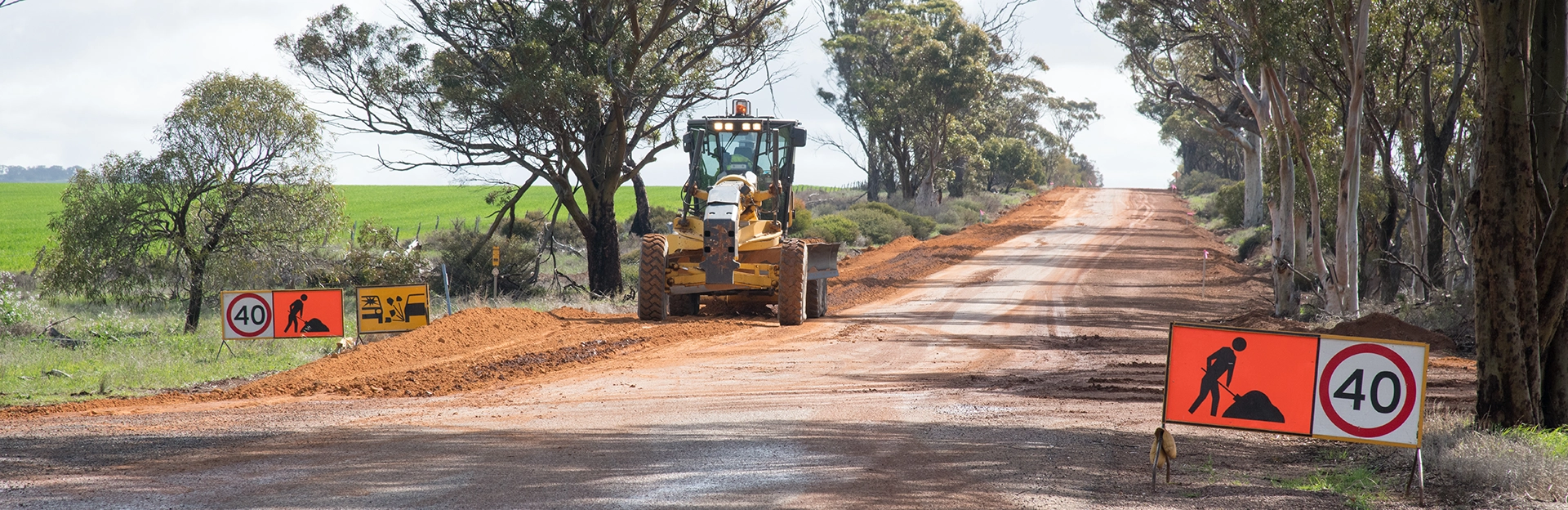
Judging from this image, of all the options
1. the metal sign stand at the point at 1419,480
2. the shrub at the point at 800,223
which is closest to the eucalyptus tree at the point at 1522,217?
the metal sign stand at the point at 1419,480

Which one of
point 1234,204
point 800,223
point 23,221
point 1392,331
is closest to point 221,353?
point 1392,331

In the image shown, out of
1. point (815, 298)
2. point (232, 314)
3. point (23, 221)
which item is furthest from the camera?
point (23, 221)

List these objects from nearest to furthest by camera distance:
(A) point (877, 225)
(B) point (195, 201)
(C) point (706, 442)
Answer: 1. (C) point (706, 442)
2. (B) point (195, 201)
3. (A) point (877, 225)

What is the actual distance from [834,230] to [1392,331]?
2441 cm

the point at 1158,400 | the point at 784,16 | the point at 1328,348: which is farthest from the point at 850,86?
the point at 1328,348

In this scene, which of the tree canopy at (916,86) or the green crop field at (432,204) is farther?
the green crop field at (432,204)

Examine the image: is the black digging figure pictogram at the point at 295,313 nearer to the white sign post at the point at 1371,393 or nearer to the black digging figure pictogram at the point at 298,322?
the black digging figure pictogram at the point at 298,322

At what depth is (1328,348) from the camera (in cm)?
672

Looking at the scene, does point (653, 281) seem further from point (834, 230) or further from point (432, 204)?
point (432, 204)

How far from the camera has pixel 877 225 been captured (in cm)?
4122

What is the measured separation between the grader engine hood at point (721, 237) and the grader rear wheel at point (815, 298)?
2.11 metres

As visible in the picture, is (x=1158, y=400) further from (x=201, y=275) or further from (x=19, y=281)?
(x=19, y=281)

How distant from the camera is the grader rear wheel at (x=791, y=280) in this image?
15906 millimetres

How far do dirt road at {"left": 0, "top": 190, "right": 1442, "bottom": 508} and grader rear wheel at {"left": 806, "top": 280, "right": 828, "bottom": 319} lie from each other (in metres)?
2.72
